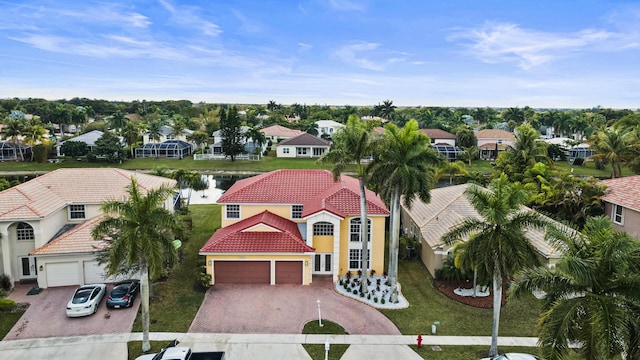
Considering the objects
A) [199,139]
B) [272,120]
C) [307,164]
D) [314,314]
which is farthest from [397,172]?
[272,120]

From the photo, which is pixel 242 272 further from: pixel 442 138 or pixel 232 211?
pixel 442 138

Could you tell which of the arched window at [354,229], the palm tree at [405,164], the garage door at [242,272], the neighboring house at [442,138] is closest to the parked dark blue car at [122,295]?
the garage door at [242,272]

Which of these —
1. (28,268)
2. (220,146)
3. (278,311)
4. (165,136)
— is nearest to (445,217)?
(278,311)

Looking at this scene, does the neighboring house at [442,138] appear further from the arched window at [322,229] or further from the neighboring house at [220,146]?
the arched window at [322,229]

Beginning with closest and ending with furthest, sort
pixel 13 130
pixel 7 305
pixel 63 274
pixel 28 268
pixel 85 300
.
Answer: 1. pixel 7 305
2. pixel 85 300
3. pixel 63 274
4. pixel 28 268
5. pixel 13 130

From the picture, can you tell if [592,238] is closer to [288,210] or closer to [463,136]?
[288,210]
